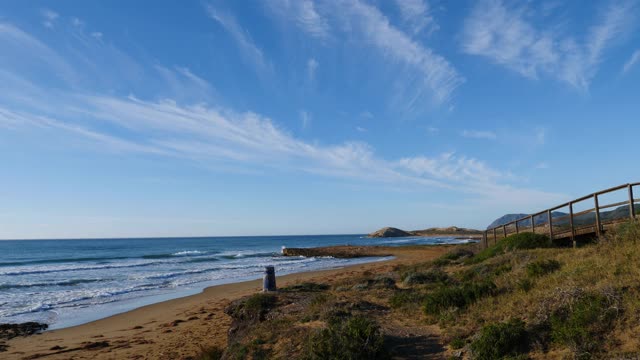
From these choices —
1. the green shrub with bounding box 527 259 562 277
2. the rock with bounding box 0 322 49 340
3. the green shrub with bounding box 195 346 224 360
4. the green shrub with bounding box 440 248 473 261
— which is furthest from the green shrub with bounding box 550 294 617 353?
the green shrub with bounding box 440 248 473 261

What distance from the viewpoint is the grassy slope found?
19.5 feet

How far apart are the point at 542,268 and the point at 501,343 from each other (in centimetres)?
395

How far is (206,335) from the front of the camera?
478 inches

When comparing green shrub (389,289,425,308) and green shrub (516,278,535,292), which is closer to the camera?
green shrub (516,278,535,292)

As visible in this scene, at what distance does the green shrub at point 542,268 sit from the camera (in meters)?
9.36

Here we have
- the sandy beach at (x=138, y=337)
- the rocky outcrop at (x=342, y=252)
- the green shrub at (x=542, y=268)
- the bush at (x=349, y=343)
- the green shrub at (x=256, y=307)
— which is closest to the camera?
the bush at (x=349, y=343)

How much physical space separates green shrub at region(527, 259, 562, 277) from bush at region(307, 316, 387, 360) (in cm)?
412

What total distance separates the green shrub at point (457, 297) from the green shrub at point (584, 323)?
2391 millimetres

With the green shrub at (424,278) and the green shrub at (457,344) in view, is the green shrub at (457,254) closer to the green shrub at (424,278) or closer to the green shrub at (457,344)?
the green shrub at (424,278)

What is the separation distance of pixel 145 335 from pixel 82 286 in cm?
1499

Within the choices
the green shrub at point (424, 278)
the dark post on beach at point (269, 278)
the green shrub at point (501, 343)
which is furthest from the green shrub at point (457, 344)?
the dark post on beach at point (269, 278)

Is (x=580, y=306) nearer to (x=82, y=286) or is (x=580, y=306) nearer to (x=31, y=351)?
(x=31, y=351)

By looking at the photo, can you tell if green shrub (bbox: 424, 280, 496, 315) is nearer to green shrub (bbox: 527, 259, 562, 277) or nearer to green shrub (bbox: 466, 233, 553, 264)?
green shrub (bbox: 527, 259, 562, 277)

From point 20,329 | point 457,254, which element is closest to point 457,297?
point 20,329
